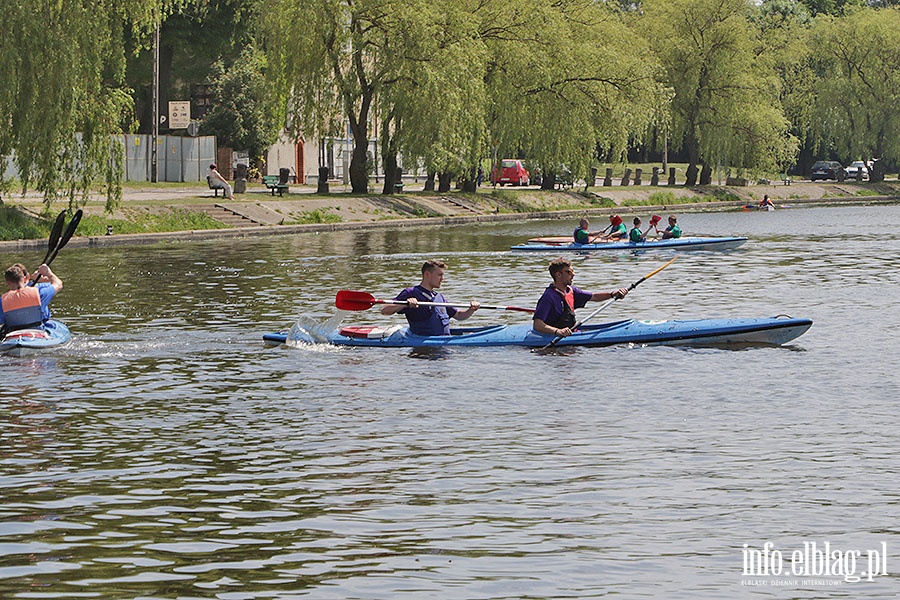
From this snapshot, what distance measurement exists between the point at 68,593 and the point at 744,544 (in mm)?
4538

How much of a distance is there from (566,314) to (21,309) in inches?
298

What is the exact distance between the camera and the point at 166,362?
19.4m

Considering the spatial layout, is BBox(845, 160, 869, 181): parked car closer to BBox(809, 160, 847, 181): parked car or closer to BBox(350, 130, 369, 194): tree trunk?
BBox(809, 160, 847, 181): parked car

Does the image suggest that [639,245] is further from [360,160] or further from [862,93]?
[862,93]

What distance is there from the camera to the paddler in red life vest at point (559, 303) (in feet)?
65.3

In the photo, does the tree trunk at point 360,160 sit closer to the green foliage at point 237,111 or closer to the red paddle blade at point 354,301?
the green foliage at point 237,111

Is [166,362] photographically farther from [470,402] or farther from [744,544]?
[744,544]

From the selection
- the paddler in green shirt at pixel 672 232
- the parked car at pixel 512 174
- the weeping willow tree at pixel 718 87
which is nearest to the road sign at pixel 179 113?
the parked car at pixel 512 174

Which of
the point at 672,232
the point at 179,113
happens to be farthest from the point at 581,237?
the point at 179,113

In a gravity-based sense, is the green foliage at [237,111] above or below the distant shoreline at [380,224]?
above

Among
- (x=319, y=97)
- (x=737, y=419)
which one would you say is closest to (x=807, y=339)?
(x=737, y=419)

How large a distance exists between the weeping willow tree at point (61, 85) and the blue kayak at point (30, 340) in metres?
18.9

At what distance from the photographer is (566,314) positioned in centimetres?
2016

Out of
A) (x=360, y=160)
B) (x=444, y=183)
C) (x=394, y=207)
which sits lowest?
(x=394, y=207)
